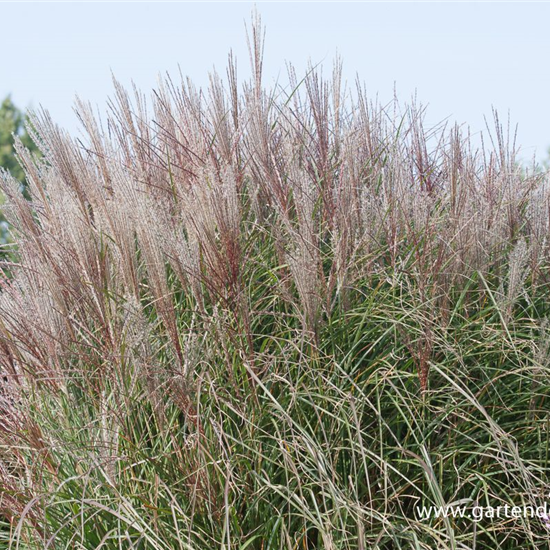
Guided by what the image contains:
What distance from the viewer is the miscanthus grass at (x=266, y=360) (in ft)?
6.77

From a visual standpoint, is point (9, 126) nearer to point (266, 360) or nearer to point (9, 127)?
point (9, 127)

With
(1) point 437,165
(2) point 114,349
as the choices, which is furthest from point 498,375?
(1) point 437,165

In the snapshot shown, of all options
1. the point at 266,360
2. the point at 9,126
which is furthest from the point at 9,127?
the point at 266,360

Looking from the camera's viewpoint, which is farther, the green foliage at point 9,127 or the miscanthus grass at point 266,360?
the green foliage at point 9,127

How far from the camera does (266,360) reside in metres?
2.41

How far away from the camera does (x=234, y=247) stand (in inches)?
87.0

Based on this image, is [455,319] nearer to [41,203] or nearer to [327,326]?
[327,326]

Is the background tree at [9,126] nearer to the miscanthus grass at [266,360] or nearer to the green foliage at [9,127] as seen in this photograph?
the green foliage at [9,127]

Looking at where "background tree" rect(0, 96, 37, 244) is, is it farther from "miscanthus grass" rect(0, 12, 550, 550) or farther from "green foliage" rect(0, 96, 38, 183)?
"miscanthus grass" rect(0, 12, 550, 550)

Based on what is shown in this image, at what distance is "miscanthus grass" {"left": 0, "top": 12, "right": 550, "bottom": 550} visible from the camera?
2062mm

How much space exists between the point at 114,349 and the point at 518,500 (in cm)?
140

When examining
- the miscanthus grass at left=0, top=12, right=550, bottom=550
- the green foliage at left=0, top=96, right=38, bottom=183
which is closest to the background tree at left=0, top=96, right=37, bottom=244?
the green foliage at left=0, top=96, right=38, bottom=183

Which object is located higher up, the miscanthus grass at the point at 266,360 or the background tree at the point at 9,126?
the background tree at the point at 9,126

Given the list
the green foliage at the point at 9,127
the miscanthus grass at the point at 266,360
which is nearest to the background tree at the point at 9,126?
the green foliage at the point at 9,127
